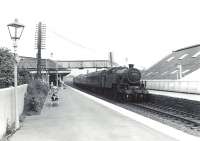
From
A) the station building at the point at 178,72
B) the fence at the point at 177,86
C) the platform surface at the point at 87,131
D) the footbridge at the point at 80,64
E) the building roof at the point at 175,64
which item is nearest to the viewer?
the platform surface at the point at 87,131

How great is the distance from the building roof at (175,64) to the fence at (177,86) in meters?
6.89

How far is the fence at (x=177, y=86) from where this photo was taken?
36903 millimetres

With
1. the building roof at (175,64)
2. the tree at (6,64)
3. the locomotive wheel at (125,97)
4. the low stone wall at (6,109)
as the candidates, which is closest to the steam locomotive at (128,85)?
the locomotive wheel at (125,97)

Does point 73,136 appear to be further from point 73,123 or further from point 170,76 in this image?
point 170,76

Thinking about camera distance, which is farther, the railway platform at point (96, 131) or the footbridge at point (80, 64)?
the footbridge at point (80, 64)

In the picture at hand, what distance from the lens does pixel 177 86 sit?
136 ft

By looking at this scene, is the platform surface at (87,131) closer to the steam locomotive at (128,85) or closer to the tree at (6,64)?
the tree at (6,64)

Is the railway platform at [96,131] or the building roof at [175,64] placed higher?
the building roof at [175,64]

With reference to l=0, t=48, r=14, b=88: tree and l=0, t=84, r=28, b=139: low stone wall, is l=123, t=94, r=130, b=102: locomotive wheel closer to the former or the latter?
l=0, t=48, r=14, b=88: tree

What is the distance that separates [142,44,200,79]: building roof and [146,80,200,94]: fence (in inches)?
271

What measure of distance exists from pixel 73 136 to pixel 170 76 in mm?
47853

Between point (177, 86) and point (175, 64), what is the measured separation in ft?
72.4

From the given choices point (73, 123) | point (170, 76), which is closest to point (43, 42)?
point (170, 76)

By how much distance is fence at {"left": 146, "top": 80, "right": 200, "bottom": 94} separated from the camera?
3690 cm
